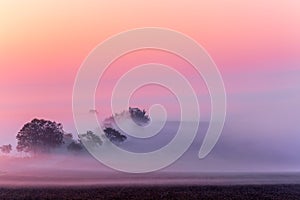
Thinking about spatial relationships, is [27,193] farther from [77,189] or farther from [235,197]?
[235,197]

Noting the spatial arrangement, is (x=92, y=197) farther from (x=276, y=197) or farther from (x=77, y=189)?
(x=276, y=197)

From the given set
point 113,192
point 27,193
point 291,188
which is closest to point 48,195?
point 27,193

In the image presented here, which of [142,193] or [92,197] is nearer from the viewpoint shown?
[92,197]

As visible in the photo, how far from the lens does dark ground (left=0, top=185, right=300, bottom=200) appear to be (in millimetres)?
50250

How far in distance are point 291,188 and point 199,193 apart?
41.1 feet

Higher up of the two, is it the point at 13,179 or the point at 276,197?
the point at 13,179

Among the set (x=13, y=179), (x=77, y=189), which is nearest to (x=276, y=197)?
(x=77, y=189)

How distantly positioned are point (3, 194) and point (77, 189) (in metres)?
7.94

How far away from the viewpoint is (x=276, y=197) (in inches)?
1997

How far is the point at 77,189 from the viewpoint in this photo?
56781 millimetres

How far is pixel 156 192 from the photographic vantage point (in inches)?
2100

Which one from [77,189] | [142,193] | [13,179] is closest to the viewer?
[142,193]

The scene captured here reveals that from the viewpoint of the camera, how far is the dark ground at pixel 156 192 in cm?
5025

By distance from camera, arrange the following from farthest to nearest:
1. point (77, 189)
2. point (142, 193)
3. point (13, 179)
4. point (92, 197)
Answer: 1. point (13, 179)
2. point (77, 189)
3. point (142, 193)
4. point (92, 197)
